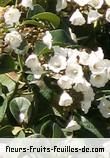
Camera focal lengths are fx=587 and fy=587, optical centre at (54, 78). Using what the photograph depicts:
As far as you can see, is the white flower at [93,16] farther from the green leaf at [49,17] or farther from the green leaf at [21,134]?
the green leaf at [21,134]

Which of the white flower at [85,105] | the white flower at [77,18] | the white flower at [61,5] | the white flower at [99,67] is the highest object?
the white flower at [61,5]

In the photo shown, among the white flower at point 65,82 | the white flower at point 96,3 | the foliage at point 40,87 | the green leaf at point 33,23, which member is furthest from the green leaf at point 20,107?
the white flower at point 96,3

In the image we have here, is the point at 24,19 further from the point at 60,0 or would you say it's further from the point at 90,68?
the point at 90,68

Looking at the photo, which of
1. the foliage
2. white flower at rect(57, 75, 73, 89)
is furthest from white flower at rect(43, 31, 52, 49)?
white flower at rect(57, 75, 73, 89)

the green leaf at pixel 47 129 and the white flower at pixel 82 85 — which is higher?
the white flower at pixel 82 85

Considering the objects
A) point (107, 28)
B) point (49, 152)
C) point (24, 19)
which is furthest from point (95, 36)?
point (49, 152)

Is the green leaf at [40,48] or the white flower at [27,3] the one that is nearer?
the green leaf at [40,48]

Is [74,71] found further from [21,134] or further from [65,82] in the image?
[21,134]
